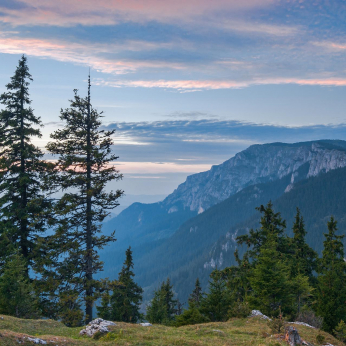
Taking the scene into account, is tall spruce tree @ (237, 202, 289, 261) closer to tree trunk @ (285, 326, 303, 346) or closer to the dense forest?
the dense forest

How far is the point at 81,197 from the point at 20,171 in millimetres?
6341

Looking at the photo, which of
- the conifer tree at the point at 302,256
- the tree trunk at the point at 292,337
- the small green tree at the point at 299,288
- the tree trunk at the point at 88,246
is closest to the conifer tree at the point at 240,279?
the conifer tree at the point at 302,256

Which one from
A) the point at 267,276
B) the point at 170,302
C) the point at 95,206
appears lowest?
the point at 170,302

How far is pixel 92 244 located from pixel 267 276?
13.4m

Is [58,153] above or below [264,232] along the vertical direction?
above

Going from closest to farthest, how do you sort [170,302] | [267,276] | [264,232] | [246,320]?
[246,320] → [267,276] → [264,232] → [170,302]

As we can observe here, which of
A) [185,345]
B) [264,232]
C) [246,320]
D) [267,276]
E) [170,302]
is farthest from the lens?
[170,302]

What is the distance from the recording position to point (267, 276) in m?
24.0

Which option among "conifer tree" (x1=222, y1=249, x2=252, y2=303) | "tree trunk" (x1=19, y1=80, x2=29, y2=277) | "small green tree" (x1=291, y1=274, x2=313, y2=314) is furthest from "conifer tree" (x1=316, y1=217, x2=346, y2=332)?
"tree trunk" (x1=19, y1=80, x2=29, y2=277)

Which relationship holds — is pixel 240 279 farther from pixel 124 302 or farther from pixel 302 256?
pixel 124 302

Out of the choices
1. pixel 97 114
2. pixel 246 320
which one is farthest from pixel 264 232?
pixel 97 114

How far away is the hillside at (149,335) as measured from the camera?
12.2 m

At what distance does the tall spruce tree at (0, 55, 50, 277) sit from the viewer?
79.8ft

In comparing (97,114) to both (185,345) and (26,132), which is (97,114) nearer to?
(26,132)
